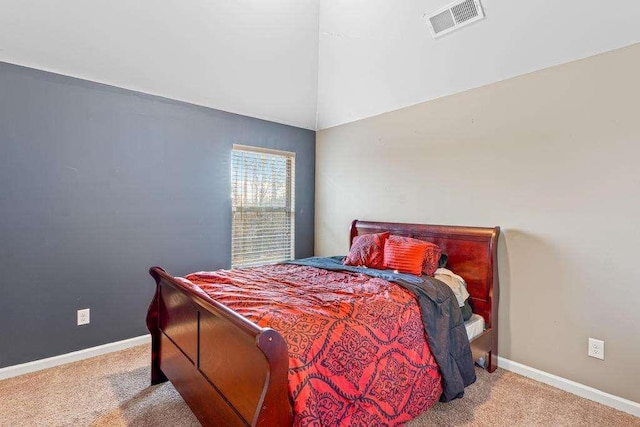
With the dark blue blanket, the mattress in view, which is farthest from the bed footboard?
the mattress

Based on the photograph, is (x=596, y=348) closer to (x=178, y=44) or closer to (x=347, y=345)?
(x=347, y=345)

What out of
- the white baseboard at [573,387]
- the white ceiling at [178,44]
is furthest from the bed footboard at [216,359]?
the white baseboard at [573,387]

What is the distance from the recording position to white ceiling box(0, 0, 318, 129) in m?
2.39

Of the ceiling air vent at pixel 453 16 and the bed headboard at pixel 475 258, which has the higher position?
the ceiling air vent at pixel 453 16

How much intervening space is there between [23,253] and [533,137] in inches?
158

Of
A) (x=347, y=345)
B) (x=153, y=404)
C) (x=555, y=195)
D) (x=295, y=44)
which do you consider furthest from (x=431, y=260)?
(x=295, y=44)

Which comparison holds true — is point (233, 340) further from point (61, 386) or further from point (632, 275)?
point (632, 275)

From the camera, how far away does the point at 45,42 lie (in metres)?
2.46

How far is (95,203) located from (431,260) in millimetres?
2873

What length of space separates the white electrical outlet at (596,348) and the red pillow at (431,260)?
1.11 meters

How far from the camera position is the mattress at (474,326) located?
2420mm

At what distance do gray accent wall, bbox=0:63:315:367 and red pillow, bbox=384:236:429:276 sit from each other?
5.99 ft

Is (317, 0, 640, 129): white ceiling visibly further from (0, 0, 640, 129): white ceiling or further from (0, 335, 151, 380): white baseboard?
(0, 335, 151, 380): white baseboard

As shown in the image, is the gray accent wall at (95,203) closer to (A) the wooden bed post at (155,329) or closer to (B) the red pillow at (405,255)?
(A) the wooden bed post at (155,329)
